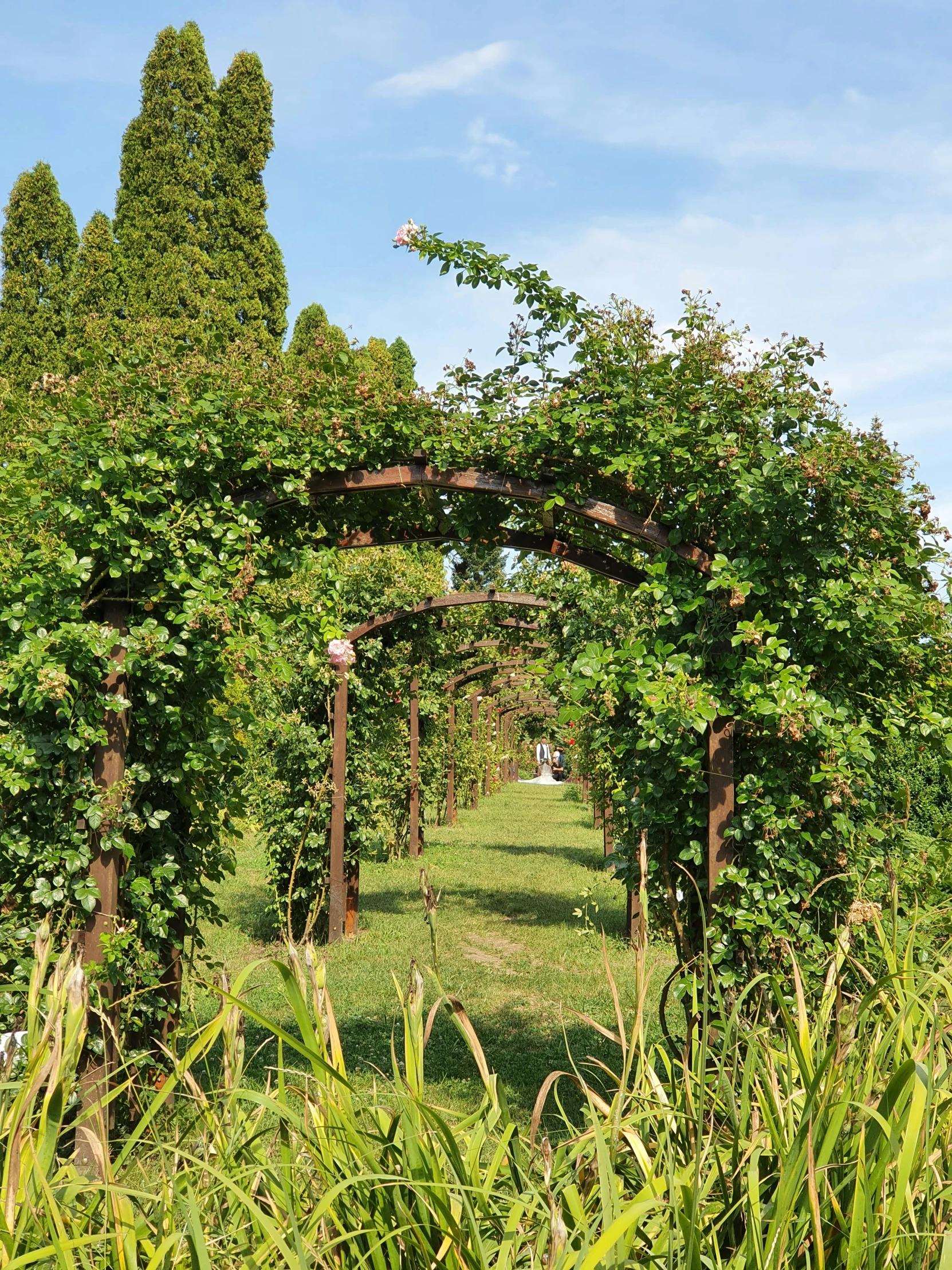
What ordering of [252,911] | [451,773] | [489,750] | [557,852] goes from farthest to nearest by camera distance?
[489,750]
[451,773]
[557,852]
[252,911]

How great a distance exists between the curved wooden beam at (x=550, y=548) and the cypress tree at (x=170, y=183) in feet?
46.3

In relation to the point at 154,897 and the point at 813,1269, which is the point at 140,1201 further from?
the point at 154,897

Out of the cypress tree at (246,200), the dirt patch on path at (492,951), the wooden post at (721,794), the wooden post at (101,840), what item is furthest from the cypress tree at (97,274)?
the wooden post at (721,794)

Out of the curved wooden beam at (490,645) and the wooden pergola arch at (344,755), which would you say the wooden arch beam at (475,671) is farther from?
the wooden pergola arch at (344,755)

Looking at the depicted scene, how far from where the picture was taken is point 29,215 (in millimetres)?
16250

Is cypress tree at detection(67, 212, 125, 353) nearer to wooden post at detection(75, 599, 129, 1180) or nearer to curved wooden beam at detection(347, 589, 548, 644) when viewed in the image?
curved wooden beam at detection(347, 589, 548, 644)

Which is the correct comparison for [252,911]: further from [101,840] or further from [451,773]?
[451,773]

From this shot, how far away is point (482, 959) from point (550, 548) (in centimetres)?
440

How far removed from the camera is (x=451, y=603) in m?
7.91

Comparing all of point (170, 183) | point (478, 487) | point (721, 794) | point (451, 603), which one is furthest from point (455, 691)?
point (721, 794)

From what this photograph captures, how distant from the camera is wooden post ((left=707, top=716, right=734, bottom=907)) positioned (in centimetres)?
358

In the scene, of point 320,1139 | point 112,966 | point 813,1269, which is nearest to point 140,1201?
point 320,1139

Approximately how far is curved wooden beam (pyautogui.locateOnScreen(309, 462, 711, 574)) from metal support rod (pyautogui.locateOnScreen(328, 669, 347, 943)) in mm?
3979

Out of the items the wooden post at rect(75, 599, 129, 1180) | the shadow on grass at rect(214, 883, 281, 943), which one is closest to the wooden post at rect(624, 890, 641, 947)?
the shadow on grass at rect(214, 883, 281, 943)
